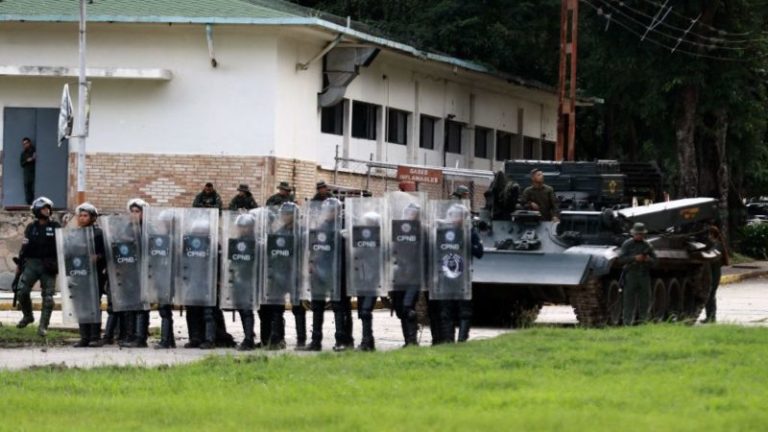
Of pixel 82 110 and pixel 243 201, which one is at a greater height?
pixel 82 110

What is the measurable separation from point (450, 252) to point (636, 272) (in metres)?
4.38

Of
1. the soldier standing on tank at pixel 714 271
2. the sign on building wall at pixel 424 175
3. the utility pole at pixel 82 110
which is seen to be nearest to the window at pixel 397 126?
the sign on building wall at pixel 424 175

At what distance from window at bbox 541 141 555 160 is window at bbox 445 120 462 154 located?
7.06m

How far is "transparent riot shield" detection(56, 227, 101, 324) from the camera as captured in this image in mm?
21891

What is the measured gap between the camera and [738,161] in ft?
173

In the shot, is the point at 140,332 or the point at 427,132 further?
the point at 427,132

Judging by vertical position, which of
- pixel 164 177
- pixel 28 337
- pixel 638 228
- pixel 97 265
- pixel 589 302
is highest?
pixel 164 177

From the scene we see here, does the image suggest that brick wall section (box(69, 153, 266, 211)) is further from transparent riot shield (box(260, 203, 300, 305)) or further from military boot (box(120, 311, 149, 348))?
transparent riot shield (box(260, 203, 300, 305))

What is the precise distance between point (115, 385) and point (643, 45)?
34047 mm

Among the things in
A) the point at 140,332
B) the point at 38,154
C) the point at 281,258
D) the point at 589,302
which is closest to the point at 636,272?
the point at 589,302

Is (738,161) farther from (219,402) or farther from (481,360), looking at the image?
(219,402)

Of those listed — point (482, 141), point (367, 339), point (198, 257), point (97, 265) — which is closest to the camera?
point (367, 339)

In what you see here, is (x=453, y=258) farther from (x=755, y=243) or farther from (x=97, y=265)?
(x=755, y=243)

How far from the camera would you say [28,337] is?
2245 cm
